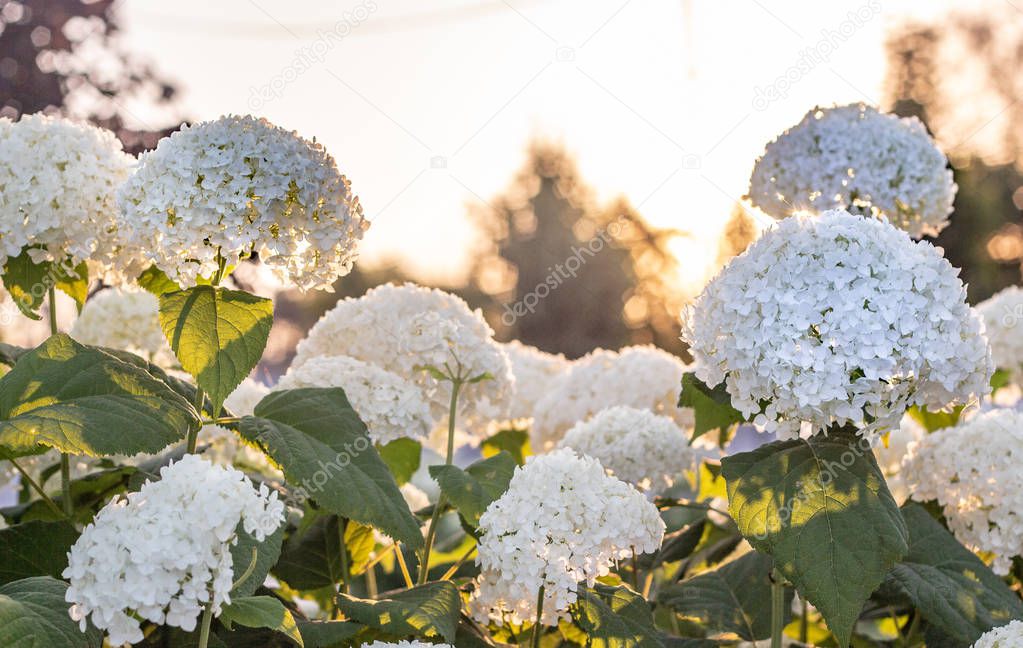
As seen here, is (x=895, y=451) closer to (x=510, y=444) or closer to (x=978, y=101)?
(x=510, y=444)

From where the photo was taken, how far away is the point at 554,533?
1825mm

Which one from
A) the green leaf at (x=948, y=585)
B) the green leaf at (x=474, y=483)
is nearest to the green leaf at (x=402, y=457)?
the green leaf at (x=474, y=483)

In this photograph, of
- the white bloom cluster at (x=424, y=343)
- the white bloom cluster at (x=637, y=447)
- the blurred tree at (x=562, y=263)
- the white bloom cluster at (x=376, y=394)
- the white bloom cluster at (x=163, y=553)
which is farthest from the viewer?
the blurred tree at (x=562, y=263)

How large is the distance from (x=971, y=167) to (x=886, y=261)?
1509cm

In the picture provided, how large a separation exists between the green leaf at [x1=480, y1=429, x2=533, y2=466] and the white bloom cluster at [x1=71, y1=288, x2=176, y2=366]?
97cm

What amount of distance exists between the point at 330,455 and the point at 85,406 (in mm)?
397

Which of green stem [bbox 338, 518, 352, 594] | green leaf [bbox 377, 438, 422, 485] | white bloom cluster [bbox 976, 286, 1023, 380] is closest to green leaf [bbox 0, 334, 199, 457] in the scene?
green stem [bbox 338, 518, 352, 594]

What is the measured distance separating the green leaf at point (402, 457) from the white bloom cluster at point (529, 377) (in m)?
0.61

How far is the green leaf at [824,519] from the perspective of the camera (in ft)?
5.57

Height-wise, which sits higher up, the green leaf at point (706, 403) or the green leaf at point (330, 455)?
the green leaf at point (706, 403)

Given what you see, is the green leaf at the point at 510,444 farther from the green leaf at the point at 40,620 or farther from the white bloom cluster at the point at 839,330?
the green leaf at the point at 40,620

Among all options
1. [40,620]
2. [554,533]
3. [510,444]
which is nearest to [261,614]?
[40,620]

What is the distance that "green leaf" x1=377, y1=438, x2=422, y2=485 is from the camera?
2.68m

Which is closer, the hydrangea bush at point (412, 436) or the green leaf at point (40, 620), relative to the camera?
the green leaf at point (40, 620)
